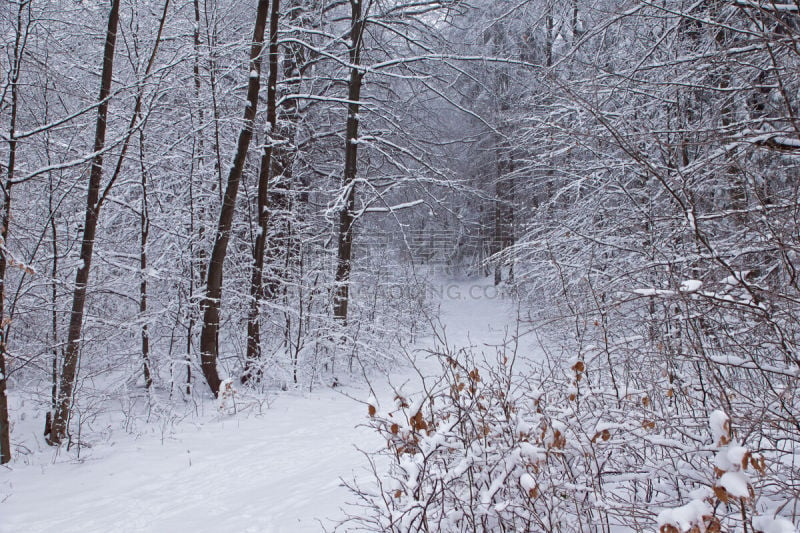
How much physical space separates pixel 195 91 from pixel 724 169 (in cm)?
781

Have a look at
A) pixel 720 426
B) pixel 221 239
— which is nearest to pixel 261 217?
pixel 221 239

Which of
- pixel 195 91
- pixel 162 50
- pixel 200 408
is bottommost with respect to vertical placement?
pixel 200 408

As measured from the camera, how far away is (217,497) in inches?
168

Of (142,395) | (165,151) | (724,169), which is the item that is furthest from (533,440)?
(165,151)

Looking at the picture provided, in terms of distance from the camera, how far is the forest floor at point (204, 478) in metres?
3.77

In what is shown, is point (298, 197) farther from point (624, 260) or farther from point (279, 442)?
point (624, 260)

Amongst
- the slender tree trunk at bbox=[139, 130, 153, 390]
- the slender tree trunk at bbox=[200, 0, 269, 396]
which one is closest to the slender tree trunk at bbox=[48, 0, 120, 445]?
the slender tree trunk at bbox=[139, 130, 153, 390]

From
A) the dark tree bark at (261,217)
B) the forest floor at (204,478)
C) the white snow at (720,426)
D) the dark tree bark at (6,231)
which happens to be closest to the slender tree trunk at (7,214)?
the dark tree bark at (6,231)

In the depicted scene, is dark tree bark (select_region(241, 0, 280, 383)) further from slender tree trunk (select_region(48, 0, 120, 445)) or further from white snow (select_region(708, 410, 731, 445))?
white snow (select_region(708, 410, 731, 445))

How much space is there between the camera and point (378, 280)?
39.0 ft

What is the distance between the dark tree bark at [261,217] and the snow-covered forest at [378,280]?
0.20 feet

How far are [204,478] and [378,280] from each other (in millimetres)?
7464

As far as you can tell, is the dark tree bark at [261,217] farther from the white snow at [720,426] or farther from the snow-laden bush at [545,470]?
the white snow at [720,426]

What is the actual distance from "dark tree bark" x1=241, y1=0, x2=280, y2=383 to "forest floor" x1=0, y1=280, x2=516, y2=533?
5.27 ft
